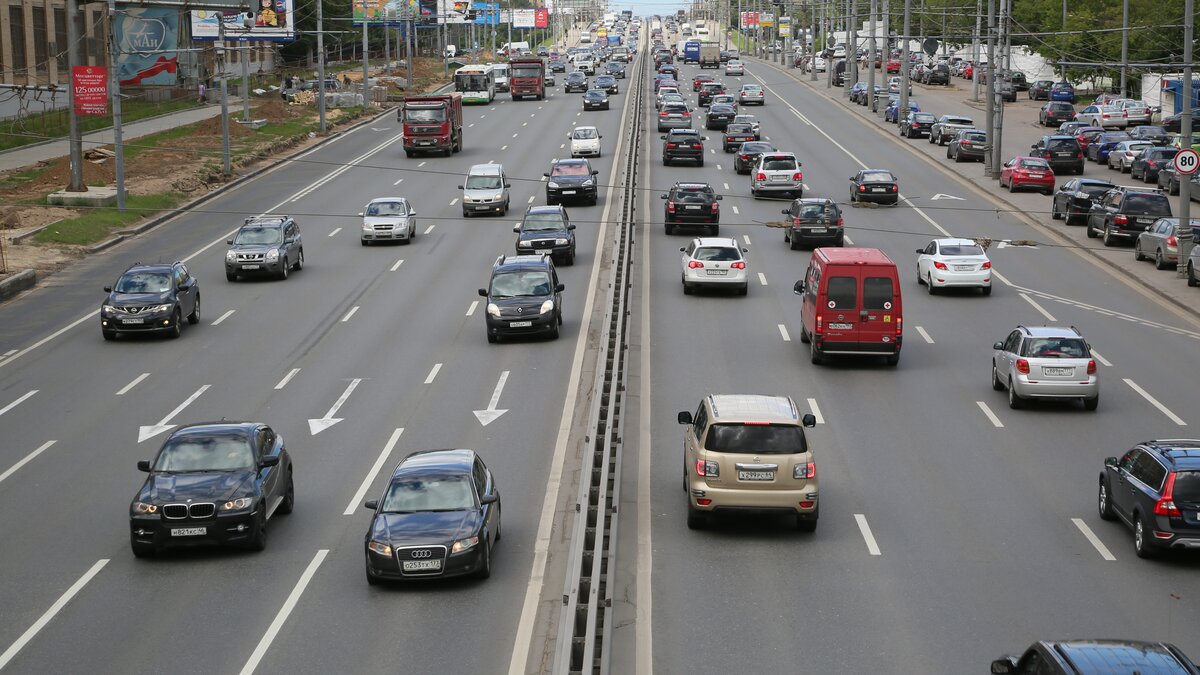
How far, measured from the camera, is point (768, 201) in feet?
186

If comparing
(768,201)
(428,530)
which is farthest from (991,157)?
(428,530)

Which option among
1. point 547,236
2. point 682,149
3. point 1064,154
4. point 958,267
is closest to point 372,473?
point 547,236

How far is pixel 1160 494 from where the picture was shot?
18.6 metres

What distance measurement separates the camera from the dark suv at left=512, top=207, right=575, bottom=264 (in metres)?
42.8

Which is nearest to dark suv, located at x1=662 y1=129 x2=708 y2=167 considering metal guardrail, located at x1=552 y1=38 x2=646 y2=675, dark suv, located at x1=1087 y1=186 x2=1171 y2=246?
dark suv, located at x1=1087 y1=186 x2=1171 y2=246

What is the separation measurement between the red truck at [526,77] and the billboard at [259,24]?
16003 millimetres

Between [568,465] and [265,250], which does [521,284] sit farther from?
[568,465]

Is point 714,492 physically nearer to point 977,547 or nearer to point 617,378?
point 977,547

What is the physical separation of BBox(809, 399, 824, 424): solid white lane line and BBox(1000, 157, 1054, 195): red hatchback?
3335 cm

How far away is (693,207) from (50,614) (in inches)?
1275

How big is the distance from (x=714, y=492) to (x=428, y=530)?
400 cm

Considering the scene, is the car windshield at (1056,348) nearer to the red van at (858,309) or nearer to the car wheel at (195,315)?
the red van at (858,309)

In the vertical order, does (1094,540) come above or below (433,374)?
below

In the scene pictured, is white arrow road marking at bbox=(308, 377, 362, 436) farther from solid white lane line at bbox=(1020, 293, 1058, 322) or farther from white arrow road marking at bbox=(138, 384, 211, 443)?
solid white lane line at bbox=(1020, 293, 1058, 322)
